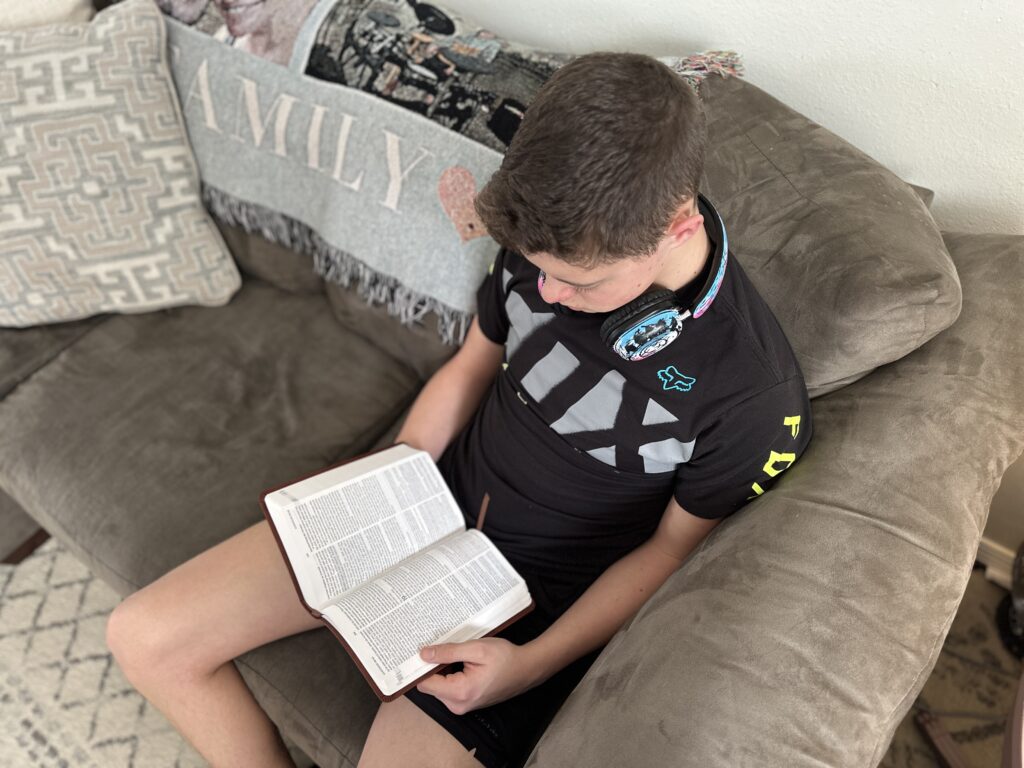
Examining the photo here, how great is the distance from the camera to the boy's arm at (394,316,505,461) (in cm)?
117

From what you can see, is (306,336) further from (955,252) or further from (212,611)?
(955,252)

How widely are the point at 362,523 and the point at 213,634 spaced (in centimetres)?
26

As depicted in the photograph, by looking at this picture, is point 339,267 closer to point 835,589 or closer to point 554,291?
point 554,291

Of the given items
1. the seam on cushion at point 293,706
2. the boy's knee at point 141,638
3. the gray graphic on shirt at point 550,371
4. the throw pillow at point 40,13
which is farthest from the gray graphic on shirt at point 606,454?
the throw pillow at point 40,13

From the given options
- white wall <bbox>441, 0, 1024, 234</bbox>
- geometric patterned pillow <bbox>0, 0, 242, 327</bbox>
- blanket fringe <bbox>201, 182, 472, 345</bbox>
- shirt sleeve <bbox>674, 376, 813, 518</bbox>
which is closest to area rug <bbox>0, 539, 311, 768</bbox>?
geometric patterned pillow <bbox>0, 0, 242, 327</bbox>

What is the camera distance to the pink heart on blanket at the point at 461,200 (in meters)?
1.18

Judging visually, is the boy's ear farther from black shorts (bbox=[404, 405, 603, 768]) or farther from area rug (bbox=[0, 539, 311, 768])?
area rug (bbox=[0, 539, 311, 768])

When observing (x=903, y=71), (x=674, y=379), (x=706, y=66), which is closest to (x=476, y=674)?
(x=674, y=379)

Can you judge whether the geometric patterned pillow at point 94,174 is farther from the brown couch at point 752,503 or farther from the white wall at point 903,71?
the white wall at point 903,71

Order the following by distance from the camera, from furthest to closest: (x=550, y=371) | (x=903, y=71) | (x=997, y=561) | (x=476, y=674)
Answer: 1. (x=997, y=561)
2. (x=903, y=71)
3. (x=550, y=371)
4. (x=476, y=674)

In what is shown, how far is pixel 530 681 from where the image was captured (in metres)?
0.90

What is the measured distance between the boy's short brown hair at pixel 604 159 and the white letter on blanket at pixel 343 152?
2.17 feet

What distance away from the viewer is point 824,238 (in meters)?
0.89

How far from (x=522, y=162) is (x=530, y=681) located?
0.62 metres
